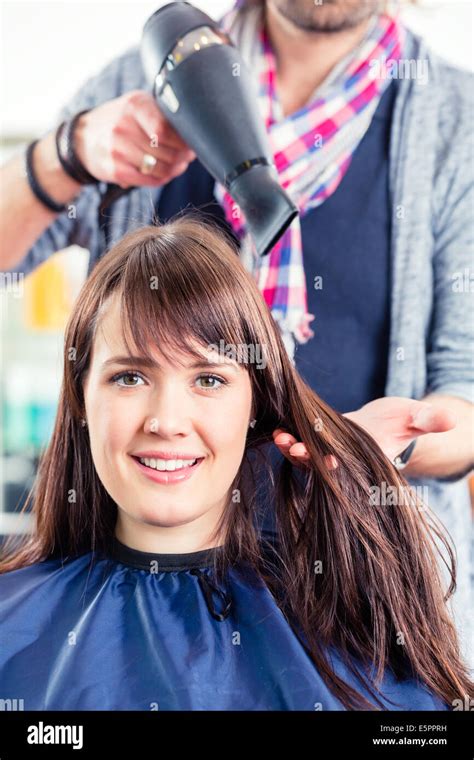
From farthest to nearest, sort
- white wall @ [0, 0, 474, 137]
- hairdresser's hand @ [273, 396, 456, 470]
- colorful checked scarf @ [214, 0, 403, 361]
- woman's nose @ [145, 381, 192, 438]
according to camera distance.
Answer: white wall @ [0, 0, 474, 137] → colorful checked scarf @ [214, 0, 403, 361] → hairdresser's hand @ [273, 396, 456, 470] → woman's nose @ [145, 381, 192, 438]

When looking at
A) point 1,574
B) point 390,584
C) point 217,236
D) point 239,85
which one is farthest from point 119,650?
point 239,85

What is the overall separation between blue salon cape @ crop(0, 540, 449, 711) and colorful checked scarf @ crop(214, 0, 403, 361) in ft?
1.22

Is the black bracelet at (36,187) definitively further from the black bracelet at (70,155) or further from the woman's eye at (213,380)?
the woman's eye at (213,380)

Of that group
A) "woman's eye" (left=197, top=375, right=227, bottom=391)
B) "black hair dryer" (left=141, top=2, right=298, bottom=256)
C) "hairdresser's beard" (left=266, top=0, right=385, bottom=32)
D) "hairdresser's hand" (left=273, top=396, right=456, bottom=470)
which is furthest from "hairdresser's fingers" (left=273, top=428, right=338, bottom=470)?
"hairdresser's beard" (left=266, top=0, right=385, bottom=32)

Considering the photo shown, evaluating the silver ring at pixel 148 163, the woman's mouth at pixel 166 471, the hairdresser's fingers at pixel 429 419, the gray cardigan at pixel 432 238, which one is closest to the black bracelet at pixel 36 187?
the gray cardigan at pixel 432 238

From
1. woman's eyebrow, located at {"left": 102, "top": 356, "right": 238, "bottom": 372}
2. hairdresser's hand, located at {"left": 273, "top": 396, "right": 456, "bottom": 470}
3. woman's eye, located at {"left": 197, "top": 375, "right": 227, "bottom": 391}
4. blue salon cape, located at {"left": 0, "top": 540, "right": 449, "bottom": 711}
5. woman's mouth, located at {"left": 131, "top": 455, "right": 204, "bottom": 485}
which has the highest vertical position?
woman's eyebrow, located at {"left": 102, "top": 356, "right": 238, "bottom": 372}

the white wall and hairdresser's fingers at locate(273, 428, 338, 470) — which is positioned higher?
the white wall

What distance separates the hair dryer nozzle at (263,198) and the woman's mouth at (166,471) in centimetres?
32

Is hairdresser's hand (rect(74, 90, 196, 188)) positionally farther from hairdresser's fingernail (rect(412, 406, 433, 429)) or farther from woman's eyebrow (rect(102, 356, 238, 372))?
hairdresser's fingernail (rect(412, 406, 433, 429))

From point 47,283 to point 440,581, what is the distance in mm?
787

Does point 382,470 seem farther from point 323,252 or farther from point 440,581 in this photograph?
point 323,252

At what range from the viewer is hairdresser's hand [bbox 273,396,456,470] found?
1.07 meters

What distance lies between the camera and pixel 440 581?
3.60 feet

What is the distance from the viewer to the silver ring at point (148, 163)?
1175mm
